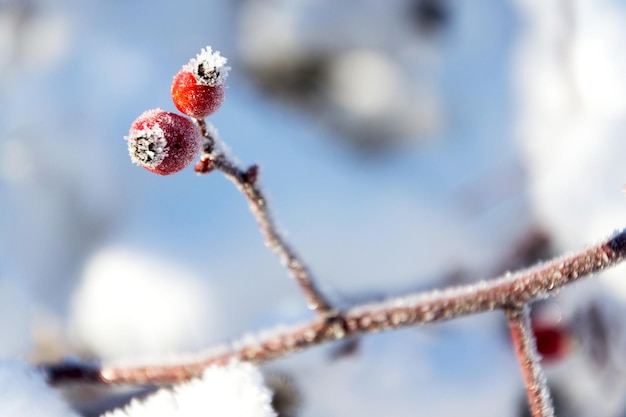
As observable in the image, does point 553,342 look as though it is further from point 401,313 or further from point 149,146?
point 149,146

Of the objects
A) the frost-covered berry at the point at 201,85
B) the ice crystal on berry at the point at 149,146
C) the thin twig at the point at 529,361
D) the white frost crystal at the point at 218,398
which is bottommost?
the thin twig at the point at 529,361

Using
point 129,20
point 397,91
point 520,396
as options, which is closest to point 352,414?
point 520,396

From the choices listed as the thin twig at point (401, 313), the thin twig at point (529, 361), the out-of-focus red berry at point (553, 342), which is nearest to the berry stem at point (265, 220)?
the thin twig at point (401, 313)

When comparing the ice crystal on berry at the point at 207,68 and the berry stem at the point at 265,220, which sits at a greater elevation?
the ice crystal on berry at the point at 207,68

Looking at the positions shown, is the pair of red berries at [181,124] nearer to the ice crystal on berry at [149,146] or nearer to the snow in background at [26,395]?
the ice crystal on berry at [149,146]

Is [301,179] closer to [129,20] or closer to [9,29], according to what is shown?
[129,20]

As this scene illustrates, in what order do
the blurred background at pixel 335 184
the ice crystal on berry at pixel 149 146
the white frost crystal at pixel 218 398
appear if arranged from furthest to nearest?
the blurred background at pixel 335 184 → the white frost crystal at pixel 218 398 → the ice crystal on berry at pixel 149 146

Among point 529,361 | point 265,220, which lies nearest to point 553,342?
point 529,361
